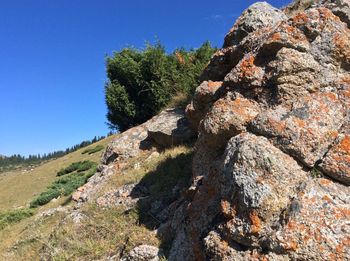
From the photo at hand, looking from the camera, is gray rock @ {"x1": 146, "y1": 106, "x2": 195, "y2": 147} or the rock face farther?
gray rock @ {"x1": 146, "y1": 106, "x2": 195, "y2": 147}

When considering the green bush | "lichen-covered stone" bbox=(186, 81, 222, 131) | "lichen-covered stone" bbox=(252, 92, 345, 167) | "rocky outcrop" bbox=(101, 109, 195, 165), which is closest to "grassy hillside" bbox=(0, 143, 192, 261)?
"rocky outcrop" bbox=(101, 109, 195, 165)

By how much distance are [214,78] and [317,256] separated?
6564 millimetres

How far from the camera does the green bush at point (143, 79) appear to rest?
22.4 meters

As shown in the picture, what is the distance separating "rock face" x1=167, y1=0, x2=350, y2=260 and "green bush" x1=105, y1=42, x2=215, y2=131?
13834mm

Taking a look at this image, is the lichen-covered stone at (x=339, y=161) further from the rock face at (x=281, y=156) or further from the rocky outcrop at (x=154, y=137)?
the rocky outcrop at (x=154, y=137)

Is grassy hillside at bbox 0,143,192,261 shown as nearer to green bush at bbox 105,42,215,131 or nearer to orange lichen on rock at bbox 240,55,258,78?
orange lichen on rock at bbox 240,55,258,78

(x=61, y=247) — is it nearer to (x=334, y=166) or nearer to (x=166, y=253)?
(x=166, y=253)

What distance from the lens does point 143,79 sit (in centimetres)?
2405

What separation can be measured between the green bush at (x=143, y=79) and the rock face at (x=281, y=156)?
545 inches

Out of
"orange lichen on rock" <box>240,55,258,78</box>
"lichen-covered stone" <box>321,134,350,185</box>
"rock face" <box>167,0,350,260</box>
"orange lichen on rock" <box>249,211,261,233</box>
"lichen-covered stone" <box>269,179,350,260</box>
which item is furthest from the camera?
"orange lichen on rock" <box>240,55,258,78</box>

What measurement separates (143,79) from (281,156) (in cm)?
1916

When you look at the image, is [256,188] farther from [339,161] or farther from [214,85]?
[214,85]

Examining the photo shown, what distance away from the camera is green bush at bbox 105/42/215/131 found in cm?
2238

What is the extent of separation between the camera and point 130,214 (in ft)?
29.0
